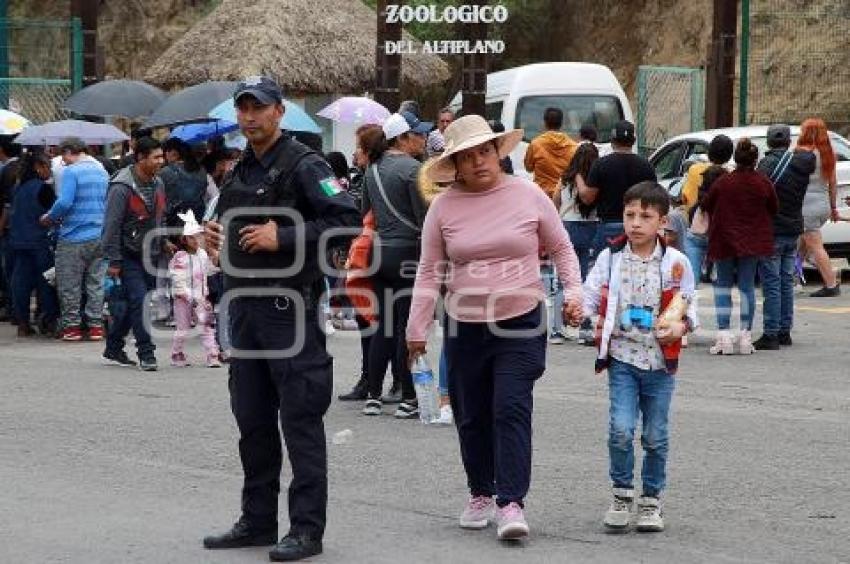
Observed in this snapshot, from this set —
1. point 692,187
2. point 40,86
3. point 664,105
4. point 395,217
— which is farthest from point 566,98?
point 395,217

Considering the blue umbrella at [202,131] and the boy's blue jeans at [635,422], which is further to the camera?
the blue umbrella at [202,131]

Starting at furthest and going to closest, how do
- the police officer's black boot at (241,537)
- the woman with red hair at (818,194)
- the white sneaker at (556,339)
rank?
the woman with red hair at (818,194) < the white sneaker at (556,339) < the police officer's black boot at (241,537)

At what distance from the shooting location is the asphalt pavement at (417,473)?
792cm

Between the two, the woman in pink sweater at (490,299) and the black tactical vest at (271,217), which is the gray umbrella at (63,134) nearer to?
the woman in pink sweater at (490,299)

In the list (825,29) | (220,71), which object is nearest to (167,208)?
(220,71)

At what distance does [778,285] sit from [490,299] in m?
7.65

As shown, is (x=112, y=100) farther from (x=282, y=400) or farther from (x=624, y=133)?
(x=282, y=400)

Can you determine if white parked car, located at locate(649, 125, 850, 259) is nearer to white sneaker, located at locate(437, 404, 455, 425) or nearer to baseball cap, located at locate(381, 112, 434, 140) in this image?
baseball cap, located at locate(381, 112, 434, 140)

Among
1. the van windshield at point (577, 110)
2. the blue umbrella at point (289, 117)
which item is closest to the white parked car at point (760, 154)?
the van windshield at point (577, 110)

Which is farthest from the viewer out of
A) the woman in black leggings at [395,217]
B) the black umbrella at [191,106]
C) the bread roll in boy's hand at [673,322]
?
the black umbrella at [191,106]

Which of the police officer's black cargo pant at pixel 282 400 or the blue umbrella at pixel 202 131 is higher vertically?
the blue umbrella at pixel 202 131

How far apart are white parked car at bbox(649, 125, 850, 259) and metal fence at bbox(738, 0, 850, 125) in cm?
1195

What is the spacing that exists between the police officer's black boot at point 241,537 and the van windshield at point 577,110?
17.8 m

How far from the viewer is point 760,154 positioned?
20.3 meters
